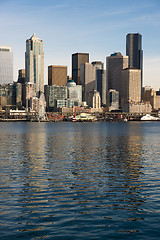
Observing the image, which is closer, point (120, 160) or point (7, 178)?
point (7, 178)

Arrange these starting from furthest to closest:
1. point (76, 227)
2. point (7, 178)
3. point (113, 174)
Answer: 1. point (113, 174)
2. point (7, 178)
3. point (76, 227)

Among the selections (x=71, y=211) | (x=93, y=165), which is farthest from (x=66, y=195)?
(x=93, y=165)

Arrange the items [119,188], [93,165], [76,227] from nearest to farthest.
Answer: [76,227], [119,188], [93,165]

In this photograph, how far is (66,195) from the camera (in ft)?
107

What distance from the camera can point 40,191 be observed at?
34344 millimetres

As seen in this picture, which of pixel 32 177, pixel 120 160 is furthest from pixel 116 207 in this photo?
pixel 120 160

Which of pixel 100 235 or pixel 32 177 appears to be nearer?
pixel 100 235

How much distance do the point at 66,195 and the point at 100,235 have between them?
34.5ft

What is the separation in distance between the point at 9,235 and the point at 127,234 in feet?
24.3

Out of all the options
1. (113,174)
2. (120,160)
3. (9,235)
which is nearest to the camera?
(9,235)

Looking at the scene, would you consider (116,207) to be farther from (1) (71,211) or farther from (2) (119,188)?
(2) (119,188)

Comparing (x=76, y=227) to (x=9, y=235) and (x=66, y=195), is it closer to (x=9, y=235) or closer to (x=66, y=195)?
(x=9, y=235)

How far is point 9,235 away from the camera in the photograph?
22328 millimetres

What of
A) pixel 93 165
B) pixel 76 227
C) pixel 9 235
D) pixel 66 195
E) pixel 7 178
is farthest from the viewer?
→ pixel 93 165
